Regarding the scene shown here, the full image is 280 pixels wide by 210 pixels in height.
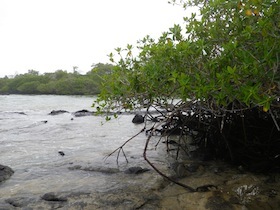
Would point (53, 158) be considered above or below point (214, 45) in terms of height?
below

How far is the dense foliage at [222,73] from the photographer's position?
2.25 meters

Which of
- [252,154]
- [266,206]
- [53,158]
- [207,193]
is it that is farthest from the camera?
[53,158]

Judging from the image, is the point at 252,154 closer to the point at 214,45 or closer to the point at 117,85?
the point at 214,45

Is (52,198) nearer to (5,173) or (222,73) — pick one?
(5,173)

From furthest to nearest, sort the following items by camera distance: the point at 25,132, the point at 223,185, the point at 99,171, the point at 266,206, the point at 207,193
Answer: the point at 25,132, the point at 99,171, the point at 223,185, the point at 207,193, the point at 266,206

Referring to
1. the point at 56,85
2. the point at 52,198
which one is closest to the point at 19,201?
the point at 52,198

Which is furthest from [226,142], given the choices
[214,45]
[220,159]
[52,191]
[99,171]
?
[52,191]

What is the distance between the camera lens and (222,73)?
241 centimetres

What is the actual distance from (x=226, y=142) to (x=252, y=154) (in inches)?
17.4

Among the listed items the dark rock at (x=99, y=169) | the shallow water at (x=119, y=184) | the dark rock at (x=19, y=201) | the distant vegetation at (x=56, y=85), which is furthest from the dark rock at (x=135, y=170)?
the distant vegetation at (x=56, y=85)

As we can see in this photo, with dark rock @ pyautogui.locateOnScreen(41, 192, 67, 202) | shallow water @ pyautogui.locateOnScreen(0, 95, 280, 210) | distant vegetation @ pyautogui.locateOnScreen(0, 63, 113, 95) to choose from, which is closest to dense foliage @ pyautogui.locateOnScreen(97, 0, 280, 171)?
shallow water @ pyautogui.locateOnScreen(0, 95, 280, 210)

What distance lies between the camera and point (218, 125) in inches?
179

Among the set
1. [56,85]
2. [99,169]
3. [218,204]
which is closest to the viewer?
[218,204]

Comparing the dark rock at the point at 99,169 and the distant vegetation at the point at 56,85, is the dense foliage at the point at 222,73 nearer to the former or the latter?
the dark rock at the point at 99,169
